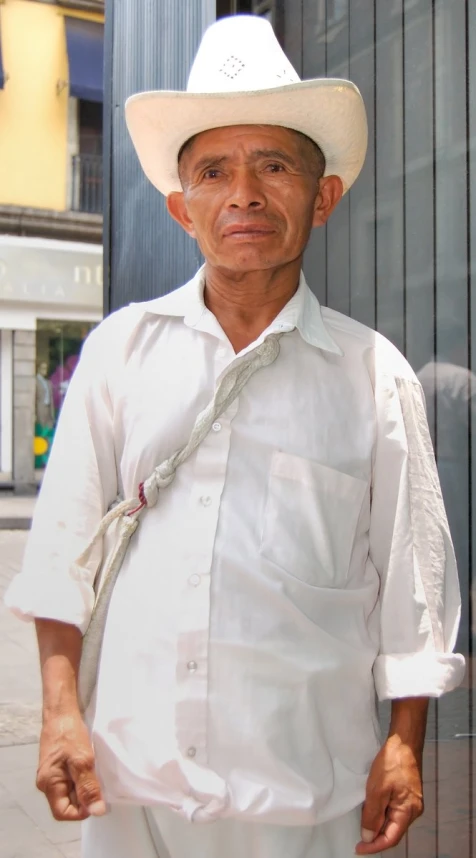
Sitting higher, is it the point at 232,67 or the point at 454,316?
the point at 232,67

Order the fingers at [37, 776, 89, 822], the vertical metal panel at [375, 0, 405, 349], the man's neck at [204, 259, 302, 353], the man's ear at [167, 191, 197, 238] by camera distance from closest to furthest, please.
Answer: the fingers at [37, 776, 89, 822]
the man's neck at [204, 259, 302, 353]
the man's ear at [167, 191, 197, 238]
the vertical metal panel at [375, 0, 405, 349]

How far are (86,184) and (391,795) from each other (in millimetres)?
16199

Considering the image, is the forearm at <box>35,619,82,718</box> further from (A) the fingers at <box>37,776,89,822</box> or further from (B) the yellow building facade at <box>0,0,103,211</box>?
(B) the yellow building facade at <box>0,0,103,211</box>

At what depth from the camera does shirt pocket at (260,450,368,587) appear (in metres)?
1.53

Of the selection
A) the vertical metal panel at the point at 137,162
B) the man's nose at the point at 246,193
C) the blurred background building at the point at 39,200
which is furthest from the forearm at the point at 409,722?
the blurred background building at the point at 39,200

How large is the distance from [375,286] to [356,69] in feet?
2.19

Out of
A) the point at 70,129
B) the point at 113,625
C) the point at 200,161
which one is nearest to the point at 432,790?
the point at 113,625

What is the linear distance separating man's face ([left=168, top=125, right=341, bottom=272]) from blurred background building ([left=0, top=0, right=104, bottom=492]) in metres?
14.5

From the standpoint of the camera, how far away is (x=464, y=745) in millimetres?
2590

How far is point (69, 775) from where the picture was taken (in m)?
1.48

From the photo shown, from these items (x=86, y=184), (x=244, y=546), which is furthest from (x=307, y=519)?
(x=86, y=184)

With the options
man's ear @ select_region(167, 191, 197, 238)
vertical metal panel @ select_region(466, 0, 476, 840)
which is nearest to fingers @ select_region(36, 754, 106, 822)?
man's ear @ select_region(167, 191, 197, 238)

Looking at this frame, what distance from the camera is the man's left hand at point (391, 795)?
1.50 meters

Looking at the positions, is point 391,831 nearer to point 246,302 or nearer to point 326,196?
point 246,302
